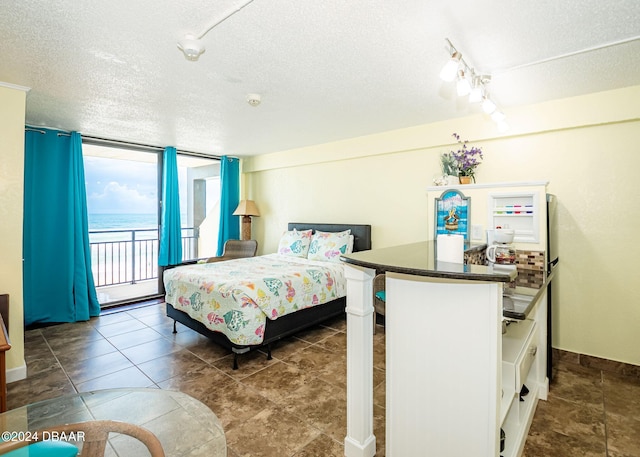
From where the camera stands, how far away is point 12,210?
2.62 m

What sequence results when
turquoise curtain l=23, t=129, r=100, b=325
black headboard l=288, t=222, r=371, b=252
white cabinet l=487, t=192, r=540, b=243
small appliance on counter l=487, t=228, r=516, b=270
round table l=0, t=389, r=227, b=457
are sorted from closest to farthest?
1. round table l=0, t=389, r=227, b=457
2. small appliance on counter l=487, t=228, r=516, b=270
3. white cabinet l=487, t=192, r=540, b=243
4. turquoise curtain l=23, t=129, r=100, b=325
5. black headboard l=288, t=222, r=371, b=252

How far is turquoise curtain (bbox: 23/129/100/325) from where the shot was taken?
3.70 m

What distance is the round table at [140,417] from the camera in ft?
4.34

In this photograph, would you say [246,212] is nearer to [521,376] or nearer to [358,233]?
[358,233]

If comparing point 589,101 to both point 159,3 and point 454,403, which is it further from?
point 159,3

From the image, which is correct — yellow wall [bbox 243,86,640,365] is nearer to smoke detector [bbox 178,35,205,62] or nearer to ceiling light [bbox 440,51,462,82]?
ceiling light [bbox 440,51,462,82]

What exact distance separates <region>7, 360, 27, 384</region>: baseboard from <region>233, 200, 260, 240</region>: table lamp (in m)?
3.42

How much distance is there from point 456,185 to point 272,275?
2056mm

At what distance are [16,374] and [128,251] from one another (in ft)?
12.5

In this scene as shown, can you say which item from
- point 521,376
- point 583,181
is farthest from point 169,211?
point 583,181

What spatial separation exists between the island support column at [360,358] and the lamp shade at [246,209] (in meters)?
4.13

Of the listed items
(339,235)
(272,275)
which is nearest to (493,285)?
(272,275)

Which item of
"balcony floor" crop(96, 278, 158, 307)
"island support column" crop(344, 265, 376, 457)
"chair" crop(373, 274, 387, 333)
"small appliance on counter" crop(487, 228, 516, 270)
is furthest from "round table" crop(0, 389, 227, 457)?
"balcony floor" crop(96, 278, 158, 307)

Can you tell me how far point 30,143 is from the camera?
3.71 m
